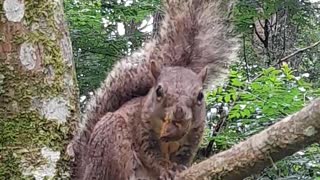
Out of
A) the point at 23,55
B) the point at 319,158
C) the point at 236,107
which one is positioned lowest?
the point at 319,158

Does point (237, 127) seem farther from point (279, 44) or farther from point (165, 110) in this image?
point (279, 44)

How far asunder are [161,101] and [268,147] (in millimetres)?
643

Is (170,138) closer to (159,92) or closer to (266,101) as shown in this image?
(159,92)

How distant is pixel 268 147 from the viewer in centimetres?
155

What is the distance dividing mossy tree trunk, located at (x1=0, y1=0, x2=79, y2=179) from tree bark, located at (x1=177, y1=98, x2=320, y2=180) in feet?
1.85

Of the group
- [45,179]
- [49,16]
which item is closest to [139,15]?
[49,16]

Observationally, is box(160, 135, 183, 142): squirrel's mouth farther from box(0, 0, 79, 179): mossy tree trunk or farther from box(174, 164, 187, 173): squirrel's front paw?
box(0, 0, 79, 179): mossy tree trunk

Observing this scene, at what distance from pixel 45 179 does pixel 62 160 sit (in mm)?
100

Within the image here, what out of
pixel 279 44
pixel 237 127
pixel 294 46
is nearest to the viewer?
pixel 237 127

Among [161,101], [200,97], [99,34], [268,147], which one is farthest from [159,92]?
[99,34]

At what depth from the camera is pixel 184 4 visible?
2.43 meters

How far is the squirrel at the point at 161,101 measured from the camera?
215cm

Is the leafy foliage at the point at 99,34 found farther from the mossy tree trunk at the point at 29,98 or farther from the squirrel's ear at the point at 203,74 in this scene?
the mossy tree trunk at the point at 29,98

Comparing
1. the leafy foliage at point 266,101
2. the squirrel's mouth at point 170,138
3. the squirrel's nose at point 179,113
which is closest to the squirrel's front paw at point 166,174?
the squirrel's mouth at point 170,138
